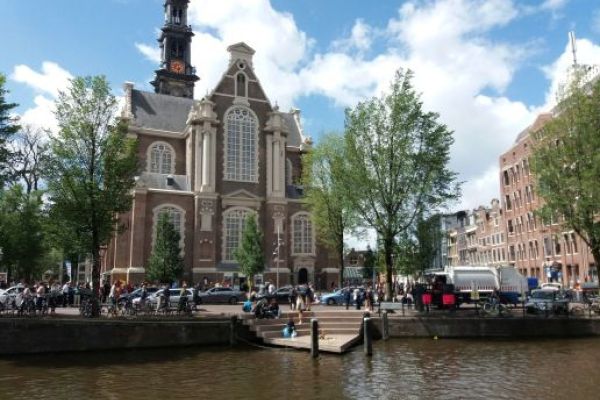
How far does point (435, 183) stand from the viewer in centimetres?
3183

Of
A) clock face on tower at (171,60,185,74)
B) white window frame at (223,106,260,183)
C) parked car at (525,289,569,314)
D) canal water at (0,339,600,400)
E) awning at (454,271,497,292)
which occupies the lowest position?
canal water at (0,339,600,400)

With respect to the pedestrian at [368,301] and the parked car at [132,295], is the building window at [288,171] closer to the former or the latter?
the parked car at [132,295]

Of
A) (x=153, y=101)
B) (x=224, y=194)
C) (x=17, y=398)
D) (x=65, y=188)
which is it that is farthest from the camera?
(x=153, y=101)

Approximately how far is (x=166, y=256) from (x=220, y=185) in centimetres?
1064

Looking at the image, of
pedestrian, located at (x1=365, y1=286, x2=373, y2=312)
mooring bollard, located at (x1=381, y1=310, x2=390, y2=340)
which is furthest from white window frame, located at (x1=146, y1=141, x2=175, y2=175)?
mooring bollard, located at (x1=381, y1=310, x2=390, y2=340)

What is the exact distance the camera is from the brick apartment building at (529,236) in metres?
48.7

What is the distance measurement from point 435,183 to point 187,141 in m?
32.8

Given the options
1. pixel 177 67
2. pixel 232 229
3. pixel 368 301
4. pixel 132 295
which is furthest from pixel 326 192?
pixel 177 67

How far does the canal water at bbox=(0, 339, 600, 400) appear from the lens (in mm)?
14633

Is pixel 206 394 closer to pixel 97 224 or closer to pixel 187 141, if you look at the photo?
pixel 97 224

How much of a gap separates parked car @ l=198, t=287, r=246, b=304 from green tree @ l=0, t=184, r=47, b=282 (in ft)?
49.2

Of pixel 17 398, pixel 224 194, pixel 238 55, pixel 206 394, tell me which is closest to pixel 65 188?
pixel 17 398

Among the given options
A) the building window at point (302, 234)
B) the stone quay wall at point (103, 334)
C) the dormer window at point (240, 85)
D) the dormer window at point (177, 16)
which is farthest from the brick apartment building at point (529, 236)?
the dormer window at point (177, 16)

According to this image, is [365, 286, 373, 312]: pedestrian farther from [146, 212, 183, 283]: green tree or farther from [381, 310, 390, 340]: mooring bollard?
[146, 212, 183, 283]: green tree
